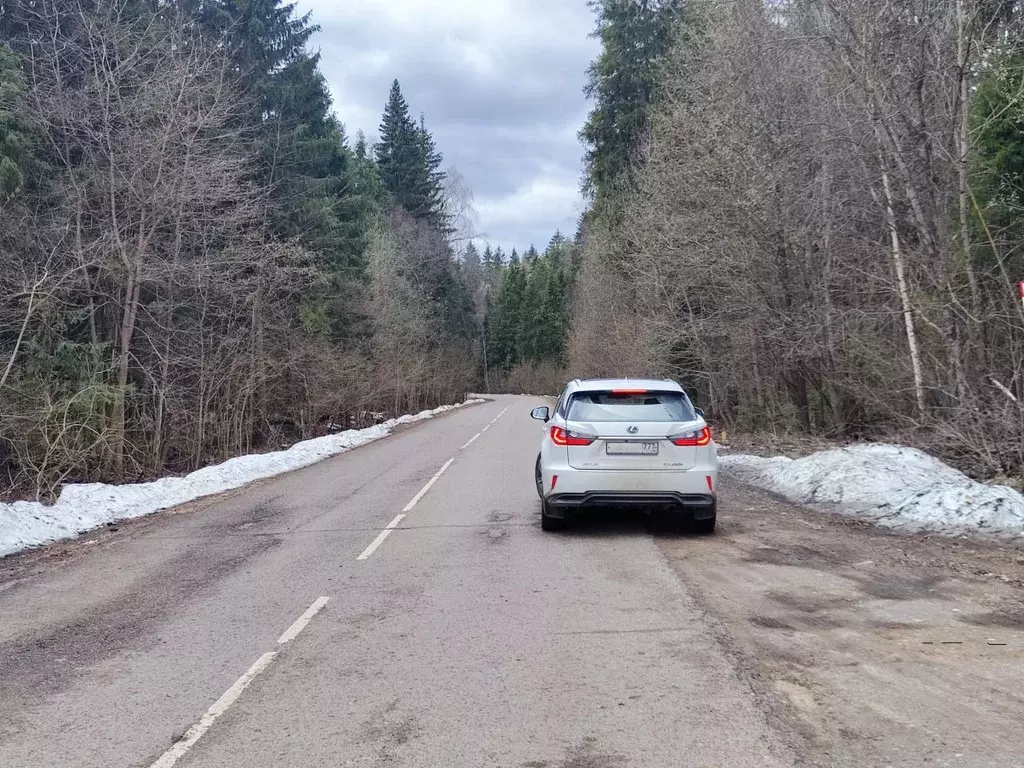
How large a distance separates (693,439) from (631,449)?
2.36ft

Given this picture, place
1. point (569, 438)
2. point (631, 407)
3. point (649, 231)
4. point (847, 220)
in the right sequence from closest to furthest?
1. point (569, 438)
2. point (631, 407)
3. point (847, 220)
4. point (649, 231)

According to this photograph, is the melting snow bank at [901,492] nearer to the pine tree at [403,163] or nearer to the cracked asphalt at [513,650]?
the cracked asphalt at [513,650]

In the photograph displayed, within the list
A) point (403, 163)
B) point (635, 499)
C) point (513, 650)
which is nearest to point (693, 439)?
point (635, 499)

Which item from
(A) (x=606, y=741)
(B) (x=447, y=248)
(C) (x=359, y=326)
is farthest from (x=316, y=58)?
(B) (x=447, y=248)

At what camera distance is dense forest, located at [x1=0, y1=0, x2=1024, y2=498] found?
44.8 ft

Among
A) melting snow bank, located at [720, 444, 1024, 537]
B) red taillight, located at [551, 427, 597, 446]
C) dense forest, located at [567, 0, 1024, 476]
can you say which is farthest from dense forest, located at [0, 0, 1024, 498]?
red taillight, located at [551, 427, 597, 446]

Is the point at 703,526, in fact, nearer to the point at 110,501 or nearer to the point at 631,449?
the point at 631,449

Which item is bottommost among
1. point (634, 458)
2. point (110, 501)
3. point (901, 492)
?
point (110, 501)

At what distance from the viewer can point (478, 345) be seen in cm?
10300

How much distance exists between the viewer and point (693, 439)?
952cm

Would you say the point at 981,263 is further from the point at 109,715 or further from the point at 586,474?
the point at 109,715

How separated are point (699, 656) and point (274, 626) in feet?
10.8

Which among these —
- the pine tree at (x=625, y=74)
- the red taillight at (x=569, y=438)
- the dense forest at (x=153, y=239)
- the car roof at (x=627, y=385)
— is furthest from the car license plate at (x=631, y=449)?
the pine tree at (x=625, y=74)

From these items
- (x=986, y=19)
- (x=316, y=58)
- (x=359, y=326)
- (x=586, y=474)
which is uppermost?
(x=316, y=58)
